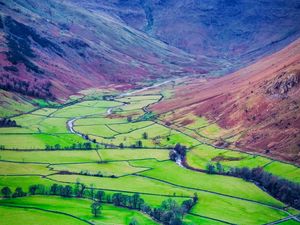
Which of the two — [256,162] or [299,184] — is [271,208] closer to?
[299,184]

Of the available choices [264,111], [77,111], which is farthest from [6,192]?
[77,111]

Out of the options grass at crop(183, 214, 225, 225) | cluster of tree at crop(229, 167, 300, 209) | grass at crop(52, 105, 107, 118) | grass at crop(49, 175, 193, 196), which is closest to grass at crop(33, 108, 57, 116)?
grass at crop(52, 105, 107, 118)

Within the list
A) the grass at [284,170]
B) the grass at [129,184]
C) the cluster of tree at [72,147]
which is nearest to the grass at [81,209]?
the grass at [129,184]

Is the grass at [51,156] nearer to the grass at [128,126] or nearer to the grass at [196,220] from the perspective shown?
the grass at [128,126]

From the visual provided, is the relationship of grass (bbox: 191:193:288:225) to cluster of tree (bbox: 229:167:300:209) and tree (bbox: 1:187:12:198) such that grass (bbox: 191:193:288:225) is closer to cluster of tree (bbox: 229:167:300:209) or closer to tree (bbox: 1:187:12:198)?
cluster of tree (bbox: 229:167:300:209)

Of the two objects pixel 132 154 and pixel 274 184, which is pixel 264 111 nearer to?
pixel 132 154

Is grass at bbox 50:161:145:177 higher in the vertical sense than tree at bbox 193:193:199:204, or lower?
higher

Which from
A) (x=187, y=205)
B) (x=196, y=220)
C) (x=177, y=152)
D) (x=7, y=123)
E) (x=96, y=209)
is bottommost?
(x=196, y=220)
